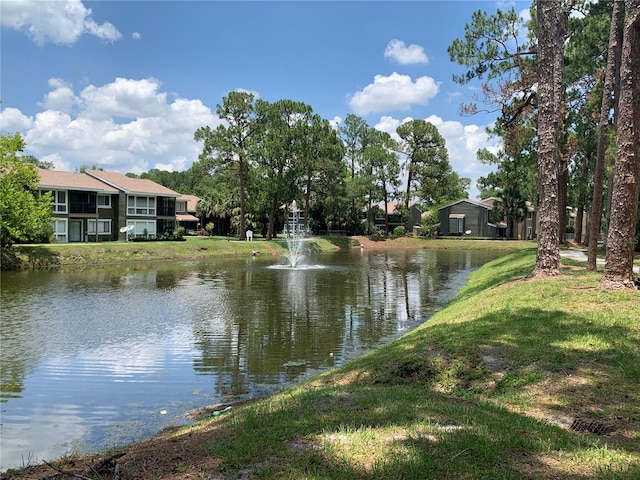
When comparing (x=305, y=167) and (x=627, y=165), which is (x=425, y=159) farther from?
(x=627, y=165)

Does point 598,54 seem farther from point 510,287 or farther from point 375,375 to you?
point 375,375

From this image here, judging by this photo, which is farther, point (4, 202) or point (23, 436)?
point (4, 202)

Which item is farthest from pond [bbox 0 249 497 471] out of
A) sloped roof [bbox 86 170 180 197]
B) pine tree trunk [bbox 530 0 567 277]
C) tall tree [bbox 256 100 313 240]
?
tall tree [bbox 256 100 313 240]

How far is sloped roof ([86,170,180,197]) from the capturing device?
48906 millimetres

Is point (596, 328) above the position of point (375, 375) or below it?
above

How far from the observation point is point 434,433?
4.32m

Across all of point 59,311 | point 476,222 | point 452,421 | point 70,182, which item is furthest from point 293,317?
point 476,222

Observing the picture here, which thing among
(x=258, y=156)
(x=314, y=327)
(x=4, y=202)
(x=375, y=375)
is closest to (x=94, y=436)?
(x=375, y=375)

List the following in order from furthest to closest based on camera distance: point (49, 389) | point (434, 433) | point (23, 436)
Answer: point (49, 389)
point (23, 436)
point (434, 433)

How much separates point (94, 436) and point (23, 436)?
101cm

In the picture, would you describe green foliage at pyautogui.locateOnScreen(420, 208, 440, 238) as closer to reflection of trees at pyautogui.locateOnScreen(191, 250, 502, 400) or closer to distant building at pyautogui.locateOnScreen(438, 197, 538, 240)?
distant building at pyautogui.locateOnScreen(438, 197, 538, 240)

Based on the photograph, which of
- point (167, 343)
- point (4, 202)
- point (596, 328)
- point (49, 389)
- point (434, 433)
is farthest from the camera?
point (4, 202)

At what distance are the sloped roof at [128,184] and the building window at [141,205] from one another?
106cm

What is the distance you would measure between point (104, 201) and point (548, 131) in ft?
143
